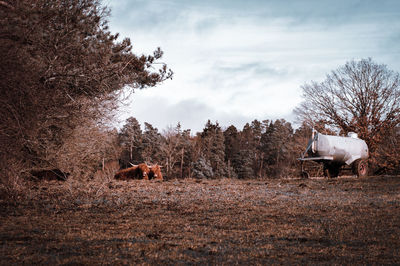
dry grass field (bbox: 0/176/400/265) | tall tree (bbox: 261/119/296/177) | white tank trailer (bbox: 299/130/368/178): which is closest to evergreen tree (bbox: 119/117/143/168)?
tall tree (bbox: 261/119/296/177)

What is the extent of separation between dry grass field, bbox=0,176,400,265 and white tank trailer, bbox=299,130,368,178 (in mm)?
6676

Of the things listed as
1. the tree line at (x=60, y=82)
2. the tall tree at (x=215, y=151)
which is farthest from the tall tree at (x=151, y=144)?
the tree line at (x=60, y=82)

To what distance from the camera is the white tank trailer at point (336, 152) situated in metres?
16.3

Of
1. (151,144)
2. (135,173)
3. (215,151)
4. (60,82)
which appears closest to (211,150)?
(215,151)

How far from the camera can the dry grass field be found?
415cm

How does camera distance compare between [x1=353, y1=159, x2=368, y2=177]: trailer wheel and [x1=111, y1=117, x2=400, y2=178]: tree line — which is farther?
[x1=111, y1=117, x2=400, y2=178]: tree line

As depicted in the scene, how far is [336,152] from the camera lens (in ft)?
53.9

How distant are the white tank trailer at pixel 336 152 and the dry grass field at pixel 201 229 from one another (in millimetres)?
6676

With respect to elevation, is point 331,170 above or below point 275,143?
below

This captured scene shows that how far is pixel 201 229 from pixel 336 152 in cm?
1237

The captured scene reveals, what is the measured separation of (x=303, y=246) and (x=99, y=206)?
4.87 meters

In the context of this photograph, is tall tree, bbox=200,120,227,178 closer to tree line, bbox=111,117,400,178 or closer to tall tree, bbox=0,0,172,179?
tree line, bbox=111,117,400,178

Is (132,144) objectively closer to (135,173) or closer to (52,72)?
(135,173)

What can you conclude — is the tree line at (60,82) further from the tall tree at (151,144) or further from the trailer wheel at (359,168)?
the tall tree at (151,144)
